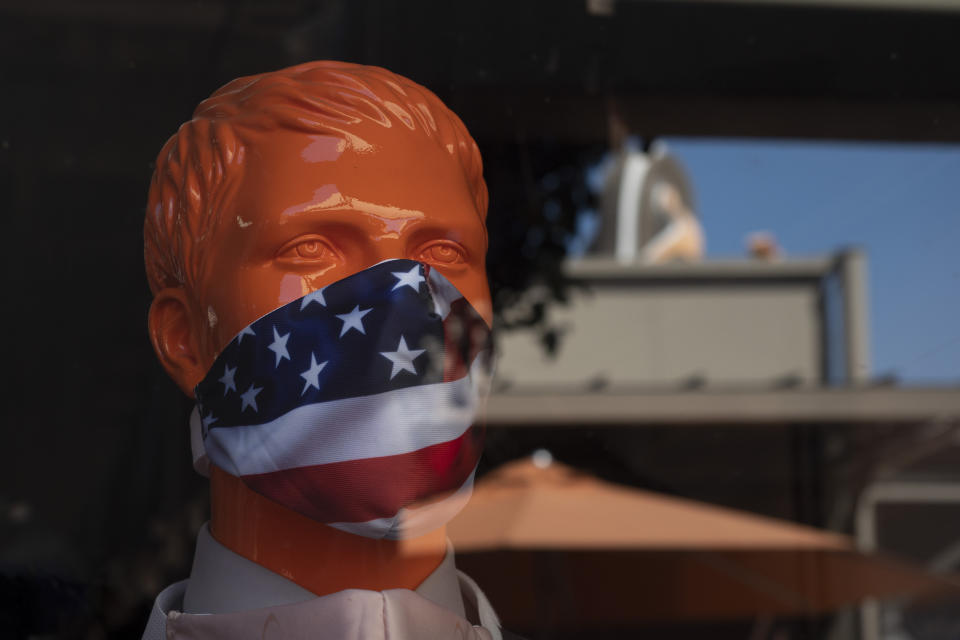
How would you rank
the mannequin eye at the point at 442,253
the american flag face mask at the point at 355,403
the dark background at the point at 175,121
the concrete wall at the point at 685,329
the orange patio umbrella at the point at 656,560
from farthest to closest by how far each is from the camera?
the orange patio umbrella at the point at 656,560
the concrete wall at the point at 685,329
the dark background at the point at 175,121
the mannequin eye at the point at 442,253
the american flag face mask at the point at 355,403

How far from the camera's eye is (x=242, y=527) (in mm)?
1374

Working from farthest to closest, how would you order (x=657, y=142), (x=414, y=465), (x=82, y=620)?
(x=657, y=142) < (x=82, y=620) < (x=414, y=465)

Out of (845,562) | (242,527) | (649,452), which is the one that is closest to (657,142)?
(649,452)

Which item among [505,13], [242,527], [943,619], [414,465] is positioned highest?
[505,13]

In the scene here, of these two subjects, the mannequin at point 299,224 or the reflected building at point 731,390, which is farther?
the reflected building at point 731,390

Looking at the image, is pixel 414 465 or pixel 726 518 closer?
pixel 414 465

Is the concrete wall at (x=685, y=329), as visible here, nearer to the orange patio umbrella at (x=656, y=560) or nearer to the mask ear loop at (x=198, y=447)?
the orange patio umbrella at (x=656, y=560)

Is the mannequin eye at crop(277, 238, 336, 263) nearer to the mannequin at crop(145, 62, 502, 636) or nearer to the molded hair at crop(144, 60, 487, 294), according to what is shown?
the mannequin at crop(145, 62, 502, 636)

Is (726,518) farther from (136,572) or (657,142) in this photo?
(136,572)

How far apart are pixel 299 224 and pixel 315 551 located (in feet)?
1.49

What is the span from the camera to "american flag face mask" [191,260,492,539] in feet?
4.13

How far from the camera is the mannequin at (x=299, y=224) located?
1.34m

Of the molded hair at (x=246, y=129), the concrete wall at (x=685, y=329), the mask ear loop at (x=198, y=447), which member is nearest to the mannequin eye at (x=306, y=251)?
the molded hair at (x=246, y=129)

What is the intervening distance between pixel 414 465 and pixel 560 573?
48.8 inches
